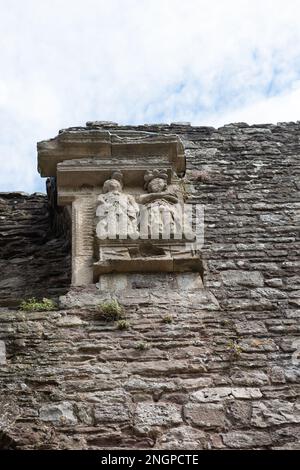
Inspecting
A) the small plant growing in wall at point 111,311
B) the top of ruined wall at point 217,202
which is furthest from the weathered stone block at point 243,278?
the small plant growing in wall at point 111,311

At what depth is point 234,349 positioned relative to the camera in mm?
5770

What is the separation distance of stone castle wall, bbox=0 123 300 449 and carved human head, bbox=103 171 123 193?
799mm

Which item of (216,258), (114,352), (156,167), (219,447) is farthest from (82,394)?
(156,167)

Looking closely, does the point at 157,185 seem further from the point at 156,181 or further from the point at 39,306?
the point at 39,306

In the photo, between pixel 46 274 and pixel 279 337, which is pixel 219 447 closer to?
pixel 279 337

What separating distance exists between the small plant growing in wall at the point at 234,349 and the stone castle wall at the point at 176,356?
0.01 metres

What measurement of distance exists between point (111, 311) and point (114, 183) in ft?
5.63

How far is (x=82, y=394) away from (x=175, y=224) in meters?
2.08

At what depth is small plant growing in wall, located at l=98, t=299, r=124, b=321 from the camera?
19.7 feet

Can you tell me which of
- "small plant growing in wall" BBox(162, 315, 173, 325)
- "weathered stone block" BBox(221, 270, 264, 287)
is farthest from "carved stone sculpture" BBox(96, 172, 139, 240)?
"small plant growing in wall" BBox(162, 315, 173, 325)

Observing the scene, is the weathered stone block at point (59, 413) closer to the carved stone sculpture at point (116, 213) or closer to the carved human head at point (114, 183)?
the carved stone sculpture at point (116, 213)

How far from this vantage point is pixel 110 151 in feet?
25.6

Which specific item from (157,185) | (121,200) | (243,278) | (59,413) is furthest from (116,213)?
(59,413)

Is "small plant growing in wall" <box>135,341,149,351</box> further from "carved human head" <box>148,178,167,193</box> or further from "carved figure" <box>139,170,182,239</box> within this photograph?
"carved human head" <box>148,178,167,193</box>
